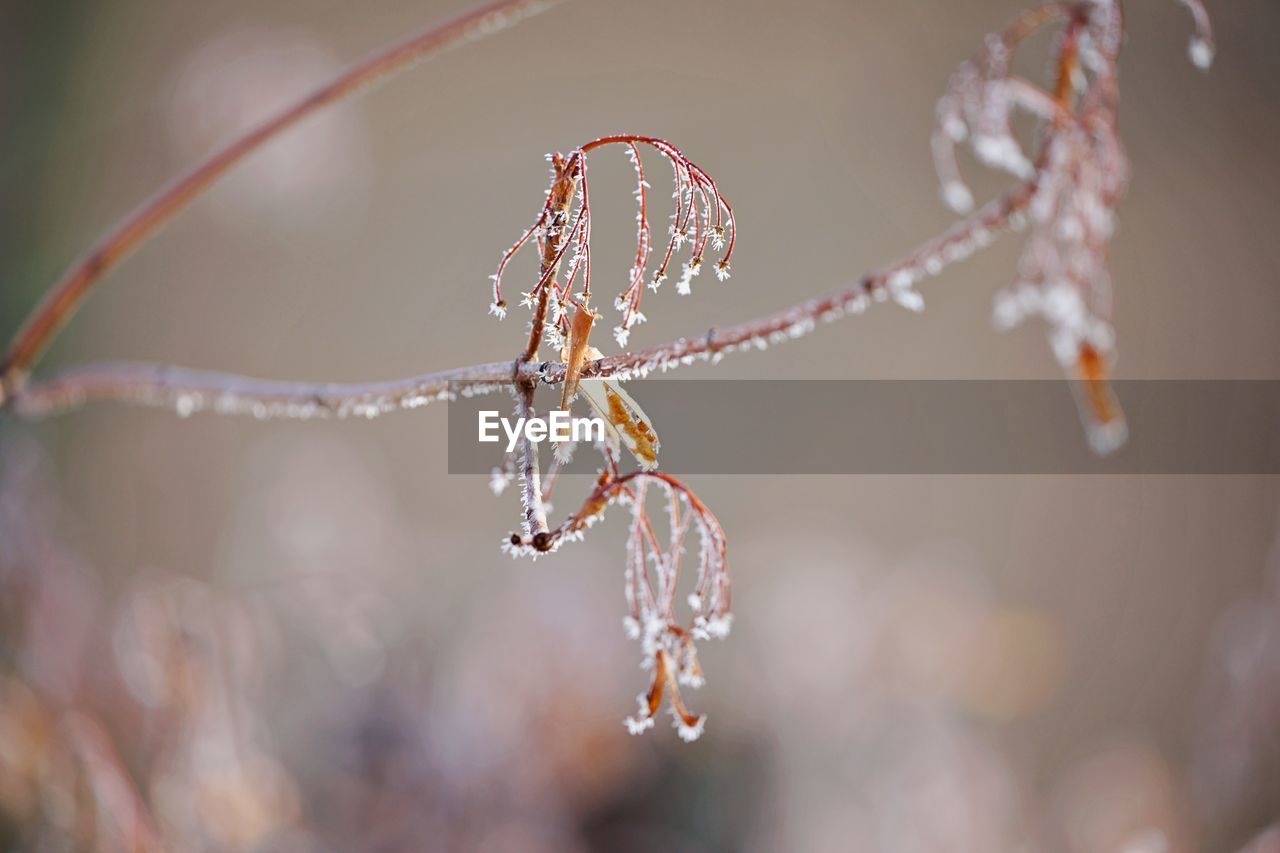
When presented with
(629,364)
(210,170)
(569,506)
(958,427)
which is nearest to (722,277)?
(629,364)

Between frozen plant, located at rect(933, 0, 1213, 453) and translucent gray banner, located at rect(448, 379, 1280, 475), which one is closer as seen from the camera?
frozen plant, located at rect(933, 0, 1213, 453)

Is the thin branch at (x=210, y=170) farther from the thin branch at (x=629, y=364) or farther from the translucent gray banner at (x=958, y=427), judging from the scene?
the translucent gray banner at (x=958, y=427)

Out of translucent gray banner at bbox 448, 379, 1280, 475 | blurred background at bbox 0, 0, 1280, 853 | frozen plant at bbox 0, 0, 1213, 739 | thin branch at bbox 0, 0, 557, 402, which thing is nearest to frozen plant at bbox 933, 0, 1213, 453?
frozen plant at bbox 0, 0, 1213, 739

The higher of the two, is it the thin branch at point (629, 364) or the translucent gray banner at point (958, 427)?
the translucent gray banner at point (958, 427)

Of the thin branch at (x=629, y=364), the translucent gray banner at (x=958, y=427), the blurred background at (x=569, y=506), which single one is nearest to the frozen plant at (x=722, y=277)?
the thin branch at (x=629, y=364)

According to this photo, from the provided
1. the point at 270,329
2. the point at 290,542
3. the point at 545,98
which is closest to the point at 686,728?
the point at 290,542

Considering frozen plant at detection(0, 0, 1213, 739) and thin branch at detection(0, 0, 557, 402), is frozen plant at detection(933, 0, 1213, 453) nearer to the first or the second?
frozen plant at detection(0, 0, 1213, 739)
